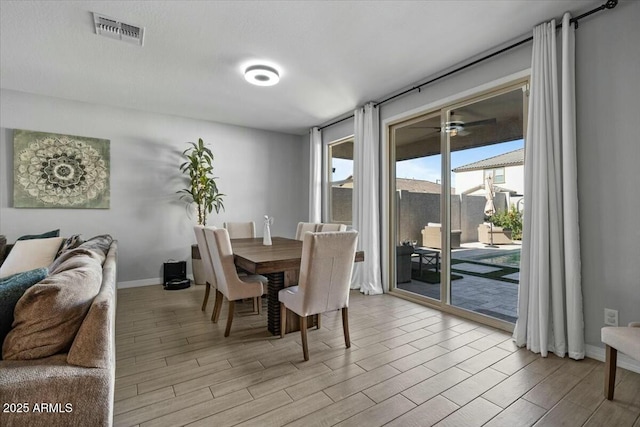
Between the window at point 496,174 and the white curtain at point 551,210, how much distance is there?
54 centimetres

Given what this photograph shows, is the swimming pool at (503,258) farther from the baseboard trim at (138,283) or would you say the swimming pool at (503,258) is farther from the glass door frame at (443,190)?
the baseboard trim at (138,283)

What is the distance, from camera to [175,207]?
485cm

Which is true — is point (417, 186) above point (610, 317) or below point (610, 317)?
above

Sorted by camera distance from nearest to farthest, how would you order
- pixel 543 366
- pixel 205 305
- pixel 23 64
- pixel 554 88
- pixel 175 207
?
pixel 543 366, pixel 554 88, pixel 23 64, pixel 205 305, pixel 175 207

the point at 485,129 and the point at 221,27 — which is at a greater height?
the point at 221,27

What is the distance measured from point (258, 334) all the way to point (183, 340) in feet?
2.10

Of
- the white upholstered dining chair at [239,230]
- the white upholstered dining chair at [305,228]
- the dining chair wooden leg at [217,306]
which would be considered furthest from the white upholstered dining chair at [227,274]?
the white upholstered dining chair at [239,230]

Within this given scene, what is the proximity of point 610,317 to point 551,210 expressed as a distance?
863 millimetres

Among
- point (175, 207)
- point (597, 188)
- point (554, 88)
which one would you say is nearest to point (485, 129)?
point (554, 88)

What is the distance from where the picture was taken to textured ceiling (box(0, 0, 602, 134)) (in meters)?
2.30

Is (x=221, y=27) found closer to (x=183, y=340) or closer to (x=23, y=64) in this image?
(x=23, y=64)

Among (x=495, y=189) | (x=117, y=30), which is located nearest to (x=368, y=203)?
(x=495, y=189)

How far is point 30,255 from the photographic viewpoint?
305 centimetres

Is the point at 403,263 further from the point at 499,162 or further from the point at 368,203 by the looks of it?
the point at 499,162
